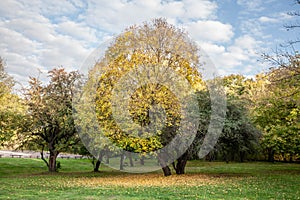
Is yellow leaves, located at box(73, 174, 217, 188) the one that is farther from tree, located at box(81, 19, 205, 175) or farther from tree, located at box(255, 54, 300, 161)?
tree, located at box(255, 54, 300, 161)

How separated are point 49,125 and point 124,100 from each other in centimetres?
1045

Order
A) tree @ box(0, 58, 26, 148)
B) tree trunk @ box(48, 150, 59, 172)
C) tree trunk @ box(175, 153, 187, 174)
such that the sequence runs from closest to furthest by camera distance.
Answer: tree trunk @ box(175, 153, 187, 174) < tree @ box(0, 58, 26, 148) < tree trunk @ box(48, 150, 59, 172)

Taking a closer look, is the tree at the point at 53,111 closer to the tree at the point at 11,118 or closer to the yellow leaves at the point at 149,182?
the tree at the point at 11,118

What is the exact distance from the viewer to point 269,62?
53.8 feet

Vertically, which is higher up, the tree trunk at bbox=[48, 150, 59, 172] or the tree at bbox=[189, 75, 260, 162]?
the tree at bbox=[189, 75, 260, 162]

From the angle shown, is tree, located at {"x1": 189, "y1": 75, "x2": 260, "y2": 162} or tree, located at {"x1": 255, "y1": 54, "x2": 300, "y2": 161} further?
tree, located at {"x1": 189, "y1": 75, "x2": 260, "y2": 162}

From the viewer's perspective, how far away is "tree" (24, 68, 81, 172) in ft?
85.7

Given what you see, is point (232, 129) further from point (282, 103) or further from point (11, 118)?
point (11, 118)

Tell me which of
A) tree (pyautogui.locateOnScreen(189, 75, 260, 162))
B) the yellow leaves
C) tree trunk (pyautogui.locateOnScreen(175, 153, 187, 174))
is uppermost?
tree (pyautogui.locateOnScreen(189, 75, 260, 162))

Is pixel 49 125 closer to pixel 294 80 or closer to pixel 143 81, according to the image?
pixel 143 81

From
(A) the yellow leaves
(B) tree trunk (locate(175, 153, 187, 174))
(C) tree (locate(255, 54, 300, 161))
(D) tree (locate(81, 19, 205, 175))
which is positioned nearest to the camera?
(C) tree (locate(255, 54, 300, 161))

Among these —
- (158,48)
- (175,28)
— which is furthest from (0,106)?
(175,28)

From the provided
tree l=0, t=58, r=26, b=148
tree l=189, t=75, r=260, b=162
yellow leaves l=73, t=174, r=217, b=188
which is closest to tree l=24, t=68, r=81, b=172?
tree l=0, t=58, r=26, b=148

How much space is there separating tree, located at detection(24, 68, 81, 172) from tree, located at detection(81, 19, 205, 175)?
231 inches
